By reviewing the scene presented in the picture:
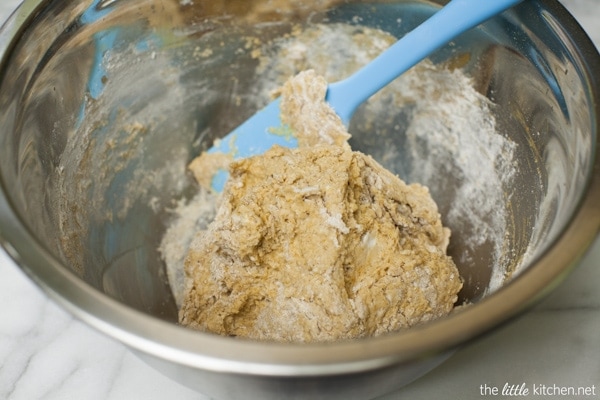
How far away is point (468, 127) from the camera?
1.27 meters

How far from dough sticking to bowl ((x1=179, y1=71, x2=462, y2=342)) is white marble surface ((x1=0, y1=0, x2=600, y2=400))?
0.38 ft

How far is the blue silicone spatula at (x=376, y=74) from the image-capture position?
3.54 feet

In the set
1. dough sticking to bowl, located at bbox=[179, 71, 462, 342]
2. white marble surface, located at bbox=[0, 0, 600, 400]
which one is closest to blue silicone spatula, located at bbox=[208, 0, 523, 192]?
dough sticking to bowl, located at bbox=[179, 71, 462, 342]

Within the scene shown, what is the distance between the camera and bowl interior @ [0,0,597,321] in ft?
3.16

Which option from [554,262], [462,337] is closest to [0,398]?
[462,337]

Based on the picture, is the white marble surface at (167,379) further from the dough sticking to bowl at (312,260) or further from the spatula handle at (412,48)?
the spatula handle at (412,48)

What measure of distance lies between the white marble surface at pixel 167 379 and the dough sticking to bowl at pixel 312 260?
0.38 ft

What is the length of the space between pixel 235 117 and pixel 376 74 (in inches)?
14.9

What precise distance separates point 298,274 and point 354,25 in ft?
1.86

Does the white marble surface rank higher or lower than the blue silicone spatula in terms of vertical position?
lower

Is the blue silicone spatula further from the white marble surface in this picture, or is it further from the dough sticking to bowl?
the white marble surface

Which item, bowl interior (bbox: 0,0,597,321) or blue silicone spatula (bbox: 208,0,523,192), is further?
blue silicone spatula (bbox: 208,0,523,192)

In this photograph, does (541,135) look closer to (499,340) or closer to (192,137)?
(499,340)

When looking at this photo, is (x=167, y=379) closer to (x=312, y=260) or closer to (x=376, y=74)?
(x=312, y=260)
